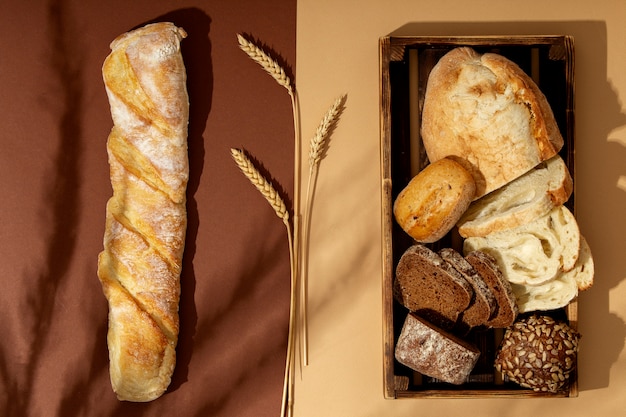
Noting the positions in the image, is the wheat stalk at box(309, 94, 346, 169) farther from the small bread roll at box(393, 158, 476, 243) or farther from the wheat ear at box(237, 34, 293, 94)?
the small bread roll at box(393, 158, 476, 243)

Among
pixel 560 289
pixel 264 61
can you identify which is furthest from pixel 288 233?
pixel 560 289

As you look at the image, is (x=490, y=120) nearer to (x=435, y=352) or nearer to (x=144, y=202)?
(x=435, y=352)

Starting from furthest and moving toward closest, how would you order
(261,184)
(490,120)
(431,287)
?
(261,184) → (431,287) → (490,120)

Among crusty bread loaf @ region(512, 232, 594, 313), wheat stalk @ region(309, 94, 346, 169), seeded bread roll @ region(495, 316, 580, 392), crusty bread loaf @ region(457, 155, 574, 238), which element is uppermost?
wheat stalk @ region(309, 94, 346, 169)

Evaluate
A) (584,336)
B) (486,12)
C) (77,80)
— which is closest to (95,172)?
(77,80)

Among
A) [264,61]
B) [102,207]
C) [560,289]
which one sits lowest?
[560,289]

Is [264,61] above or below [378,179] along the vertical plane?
above

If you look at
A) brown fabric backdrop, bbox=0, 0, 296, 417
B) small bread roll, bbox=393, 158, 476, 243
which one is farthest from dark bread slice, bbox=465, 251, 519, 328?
brown fabric backdrop, bbox=0, 0, 296, 417

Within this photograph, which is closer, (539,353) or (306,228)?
(539,353)
